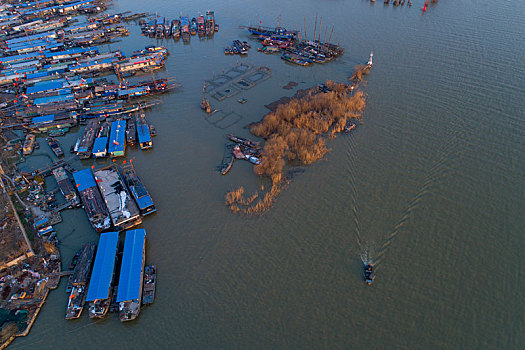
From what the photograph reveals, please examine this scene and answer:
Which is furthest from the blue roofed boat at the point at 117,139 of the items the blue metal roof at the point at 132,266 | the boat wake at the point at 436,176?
the boat wake at the point at 436,176

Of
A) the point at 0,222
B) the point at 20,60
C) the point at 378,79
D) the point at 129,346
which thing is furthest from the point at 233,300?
the point at 20,60

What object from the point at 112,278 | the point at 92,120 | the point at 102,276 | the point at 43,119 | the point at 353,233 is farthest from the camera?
the point at 43,119

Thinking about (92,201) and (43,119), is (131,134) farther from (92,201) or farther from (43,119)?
(43,119)

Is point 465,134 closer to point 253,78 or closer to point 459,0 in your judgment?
point 253,78

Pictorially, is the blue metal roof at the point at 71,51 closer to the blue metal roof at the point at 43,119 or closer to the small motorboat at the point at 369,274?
the blue metal roof at the point at 43,119

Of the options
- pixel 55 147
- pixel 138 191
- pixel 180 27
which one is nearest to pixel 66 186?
pixel 138 191

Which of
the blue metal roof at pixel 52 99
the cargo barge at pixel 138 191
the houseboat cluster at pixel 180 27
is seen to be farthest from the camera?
the houseboat cluster at pixel 180 27

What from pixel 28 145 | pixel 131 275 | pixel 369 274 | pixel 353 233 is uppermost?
pixel 28 145
